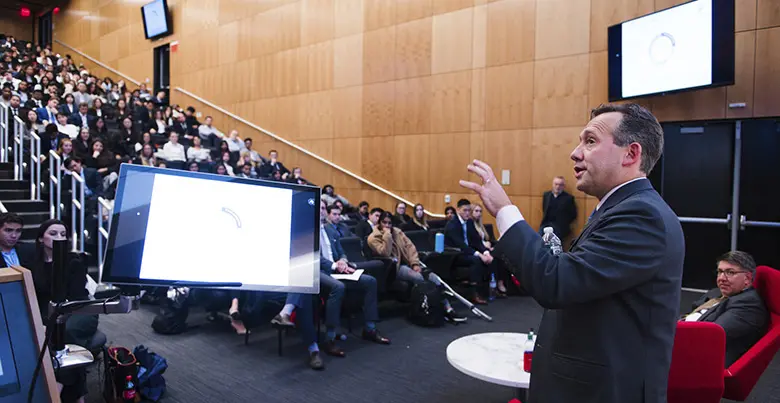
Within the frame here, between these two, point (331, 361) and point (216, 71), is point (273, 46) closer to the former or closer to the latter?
point (216, 71)

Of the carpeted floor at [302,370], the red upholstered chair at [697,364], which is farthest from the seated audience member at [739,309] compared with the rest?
the carpeted floor at [302,370]

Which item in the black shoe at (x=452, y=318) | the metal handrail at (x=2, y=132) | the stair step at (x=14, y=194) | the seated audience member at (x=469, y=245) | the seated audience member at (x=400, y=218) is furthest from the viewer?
the seated audience member at (x=400, y=218)

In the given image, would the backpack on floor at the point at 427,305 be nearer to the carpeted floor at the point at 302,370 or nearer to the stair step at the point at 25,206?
the carpeted floor at the point at 302,370

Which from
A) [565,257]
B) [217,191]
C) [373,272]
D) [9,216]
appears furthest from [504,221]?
[373,272]

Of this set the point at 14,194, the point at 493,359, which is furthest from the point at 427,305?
the point at 14,194

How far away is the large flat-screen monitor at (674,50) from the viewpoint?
17.3ft

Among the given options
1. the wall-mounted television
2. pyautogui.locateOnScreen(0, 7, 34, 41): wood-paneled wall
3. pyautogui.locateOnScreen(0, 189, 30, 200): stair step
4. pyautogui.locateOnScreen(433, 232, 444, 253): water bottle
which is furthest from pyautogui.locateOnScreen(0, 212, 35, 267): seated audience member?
pyautogui.locateOnScreen(0, 7, 34, 41): wood-paneled wall

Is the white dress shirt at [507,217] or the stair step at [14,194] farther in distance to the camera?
the stair step at [14,194]

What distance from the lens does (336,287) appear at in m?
4.22

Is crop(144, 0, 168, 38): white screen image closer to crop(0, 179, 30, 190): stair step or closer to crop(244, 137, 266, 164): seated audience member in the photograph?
crop(244, 137, 266, 164): seated audience member

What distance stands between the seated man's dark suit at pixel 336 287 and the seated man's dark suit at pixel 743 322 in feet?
8.48

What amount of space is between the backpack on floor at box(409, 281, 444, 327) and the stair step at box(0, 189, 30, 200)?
14.3ft

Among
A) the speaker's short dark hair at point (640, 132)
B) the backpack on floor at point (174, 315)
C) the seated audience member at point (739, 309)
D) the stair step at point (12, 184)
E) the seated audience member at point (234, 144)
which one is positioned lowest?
the backpack on floor at point (174, 315)

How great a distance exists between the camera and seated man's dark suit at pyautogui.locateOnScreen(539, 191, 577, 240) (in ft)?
21.7
